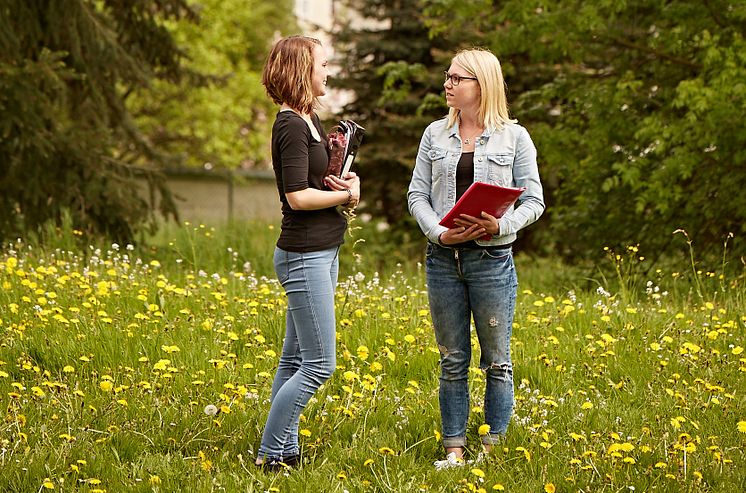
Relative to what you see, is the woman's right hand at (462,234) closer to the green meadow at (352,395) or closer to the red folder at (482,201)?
the red folder at (482,201)

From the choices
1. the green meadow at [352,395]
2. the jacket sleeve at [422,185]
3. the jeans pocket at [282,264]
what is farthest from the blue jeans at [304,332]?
the jacket sleeve at [422,185]

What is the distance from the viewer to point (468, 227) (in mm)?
4070

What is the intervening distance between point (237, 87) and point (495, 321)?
30.2m

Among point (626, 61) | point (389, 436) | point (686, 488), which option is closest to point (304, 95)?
point (389, 436)

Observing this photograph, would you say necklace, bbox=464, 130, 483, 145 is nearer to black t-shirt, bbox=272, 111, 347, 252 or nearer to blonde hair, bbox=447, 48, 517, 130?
blonde hair, bbox=447, 48, 517, 130

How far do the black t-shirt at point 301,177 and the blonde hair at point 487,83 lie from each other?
2.31 feet

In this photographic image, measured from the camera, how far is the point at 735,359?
5.70 meters

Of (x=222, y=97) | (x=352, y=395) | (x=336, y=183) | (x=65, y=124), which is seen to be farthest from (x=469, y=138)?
(x=222, y=97)

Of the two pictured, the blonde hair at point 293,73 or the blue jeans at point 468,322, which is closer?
the blonde hair at point 293,73

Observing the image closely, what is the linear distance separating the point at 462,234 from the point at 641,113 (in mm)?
6734

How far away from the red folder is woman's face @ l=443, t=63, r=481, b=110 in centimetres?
41

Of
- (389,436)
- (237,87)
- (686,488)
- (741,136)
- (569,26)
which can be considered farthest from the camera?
(237,87)

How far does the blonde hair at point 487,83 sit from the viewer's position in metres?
4.19

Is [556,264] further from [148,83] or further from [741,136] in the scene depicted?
[148,83]
